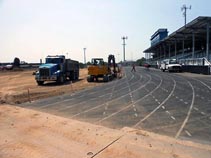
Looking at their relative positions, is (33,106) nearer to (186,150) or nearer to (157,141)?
(157,141)

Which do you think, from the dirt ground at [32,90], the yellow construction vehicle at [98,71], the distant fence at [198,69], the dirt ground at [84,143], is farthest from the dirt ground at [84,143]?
the distant fence at [198,69]

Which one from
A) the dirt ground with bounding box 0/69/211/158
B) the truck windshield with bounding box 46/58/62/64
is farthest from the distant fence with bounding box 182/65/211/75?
the dirt ground with bounding box 0/69/211/158

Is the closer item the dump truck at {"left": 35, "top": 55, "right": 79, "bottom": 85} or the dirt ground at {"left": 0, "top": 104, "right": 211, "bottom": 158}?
the dirt ground at {"left": 0, "top": 104, "right": 211, "bottom": 158}

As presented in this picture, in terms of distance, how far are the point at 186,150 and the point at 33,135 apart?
15.9ft

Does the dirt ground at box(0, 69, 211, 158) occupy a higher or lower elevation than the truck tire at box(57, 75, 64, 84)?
lower

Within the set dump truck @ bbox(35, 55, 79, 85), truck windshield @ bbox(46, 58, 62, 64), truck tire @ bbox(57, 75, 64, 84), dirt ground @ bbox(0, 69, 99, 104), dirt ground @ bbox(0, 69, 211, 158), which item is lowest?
dirt ground @ bbox(0, 69, 99, 104)

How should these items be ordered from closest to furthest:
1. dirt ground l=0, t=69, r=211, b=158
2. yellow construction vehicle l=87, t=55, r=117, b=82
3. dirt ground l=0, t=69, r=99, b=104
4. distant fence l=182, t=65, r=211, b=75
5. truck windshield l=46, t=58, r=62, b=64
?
dirt ground l=0, t=69, r=211, b=158 < dirt ground l=0, t=69, r=99, b=104 < truck windshield l=46, t=58, r=62, b=64 < yellow construction vehicle l=87, t=55, r=117, b=82 < distant fence l=182, t=65, r=211, b=75

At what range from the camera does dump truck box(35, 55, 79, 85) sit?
1373 inches

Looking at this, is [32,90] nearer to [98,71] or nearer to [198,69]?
[98,71]

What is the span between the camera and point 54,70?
3541cm

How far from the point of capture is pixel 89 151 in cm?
840

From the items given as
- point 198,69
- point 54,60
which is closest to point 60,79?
point 54,60

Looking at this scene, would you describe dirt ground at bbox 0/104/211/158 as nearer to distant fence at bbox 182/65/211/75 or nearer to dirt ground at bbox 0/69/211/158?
dirt ground at bbox 0/69/211/158

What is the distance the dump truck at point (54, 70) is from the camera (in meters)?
34.9
